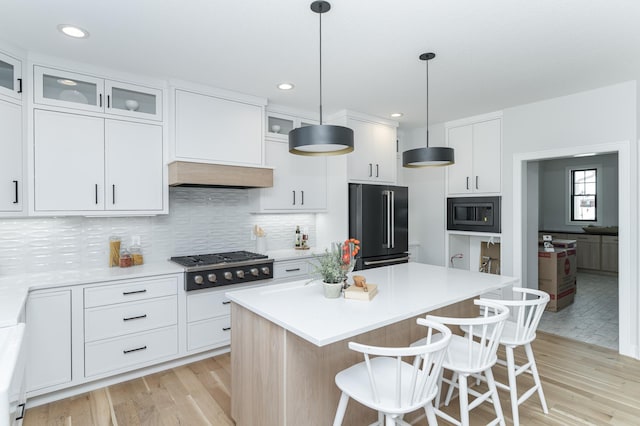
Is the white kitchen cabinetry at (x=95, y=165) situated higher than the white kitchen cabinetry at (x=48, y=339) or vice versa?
→ the white kitchen cabinetry at (x=95, y=165)

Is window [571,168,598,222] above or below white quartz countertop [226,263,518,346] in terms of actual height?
above

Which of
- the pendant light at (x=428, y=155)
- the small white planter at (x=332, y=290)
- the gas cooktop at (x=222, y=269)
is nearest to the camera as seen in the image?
the small white planter at (x=332, y=290)

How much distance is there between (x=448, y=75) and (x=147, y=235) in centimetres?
316

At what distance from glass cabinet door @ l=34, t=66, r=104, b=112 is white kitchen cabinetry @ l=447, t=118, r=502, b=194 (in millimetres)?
3969

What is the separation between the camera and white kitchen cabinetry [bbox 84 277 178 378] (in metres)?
2.71

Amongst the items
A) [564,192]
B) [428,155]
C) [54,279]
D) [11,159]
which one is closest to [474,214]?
[428,155]

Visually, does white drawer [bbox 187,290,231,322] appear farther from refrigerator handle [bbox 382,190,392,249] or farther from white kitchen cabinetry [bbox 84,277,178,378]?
refrigerator handle [bbox 382,190,392,249]

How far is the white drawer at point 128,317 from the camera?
2.71 metres

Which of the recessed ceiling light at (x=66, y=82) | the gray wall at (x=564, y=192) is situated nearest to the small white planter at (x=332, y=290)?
the recessed ceiling light at (x=66, y=82)

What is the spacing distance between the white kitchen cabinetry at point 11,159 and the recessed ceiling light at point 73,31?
0.70 metres

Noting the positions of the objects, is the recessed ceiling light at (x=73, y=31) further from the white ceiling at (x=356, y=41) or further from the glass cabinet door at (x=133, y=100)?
the glass cabinet door at (x=133, y=100)

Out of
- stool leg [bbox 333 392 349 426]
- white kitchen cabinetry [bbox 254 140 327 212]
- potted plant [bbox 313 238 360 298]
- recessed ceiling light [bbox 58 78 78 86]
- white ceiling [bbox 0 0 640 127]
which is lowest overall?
stool leg [bbox 333 392 349 426]

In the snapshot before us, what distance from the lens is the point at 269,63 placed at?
2.82 m


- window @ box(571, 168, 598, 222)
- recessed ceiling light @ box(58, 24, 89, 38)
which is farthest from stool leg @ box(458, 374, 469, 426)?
window @ box(571, 168, 598, 222)
